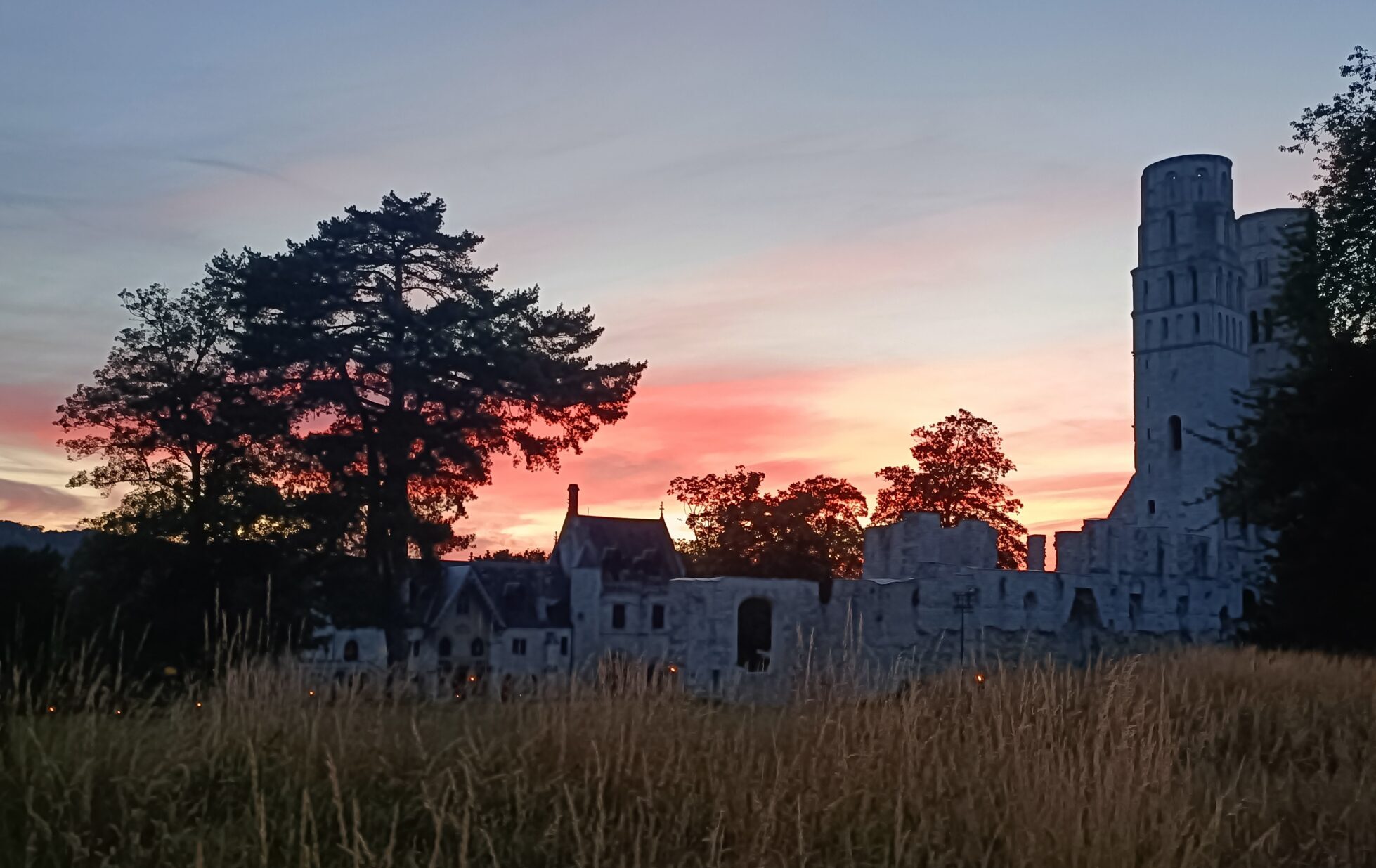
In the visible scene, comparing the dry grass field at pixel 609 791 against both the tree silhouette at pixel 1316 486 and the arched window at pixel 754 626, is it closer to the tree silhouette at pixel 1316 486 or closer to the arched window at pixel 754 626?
the tree silhouette at pixel 1316 486

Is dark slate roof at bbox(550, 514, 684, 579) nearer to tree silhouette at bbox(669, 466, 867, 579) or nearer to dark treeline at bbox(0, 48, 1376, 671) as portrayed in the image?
tree silhouette at bbox(669, 466, 867, 579)

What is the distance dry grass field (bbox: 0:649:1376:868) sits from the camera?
5.09 m

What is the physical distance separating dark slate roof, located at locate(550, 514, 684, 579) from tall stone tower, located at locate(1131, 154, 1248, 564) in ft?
72.0

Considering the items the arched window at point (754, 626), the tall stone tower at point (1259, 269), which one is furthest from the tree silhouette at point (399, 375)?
the tall stone tower at point (1259, 269)

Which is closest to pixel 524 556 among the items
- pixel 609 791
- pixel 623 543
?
pixel 623 543

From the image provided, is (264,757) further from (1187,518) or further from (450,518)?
(1187,518)

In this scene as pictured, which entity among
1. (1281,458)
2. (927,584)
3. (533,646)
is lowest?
(533,646)

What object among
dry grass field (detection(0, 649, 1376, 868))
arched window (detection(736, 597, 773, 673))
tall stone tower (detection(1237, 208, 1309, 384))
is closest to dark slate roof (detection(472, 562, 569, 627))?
arched window (detection(736, 597, 773, 673))

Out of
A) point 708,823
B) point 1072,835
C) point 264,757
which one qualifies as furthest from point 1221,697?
point 264,757

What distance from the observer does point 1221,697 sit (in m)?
9.94

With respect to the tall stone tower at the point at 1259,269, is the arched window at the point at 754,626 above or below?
below

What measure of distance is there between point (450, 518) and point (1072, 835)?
23397mm

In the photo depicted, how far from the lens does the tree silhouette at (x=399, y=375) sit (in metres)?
26.6

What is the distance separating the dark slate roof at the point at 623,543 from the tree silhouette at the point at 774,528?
2.76 metres
